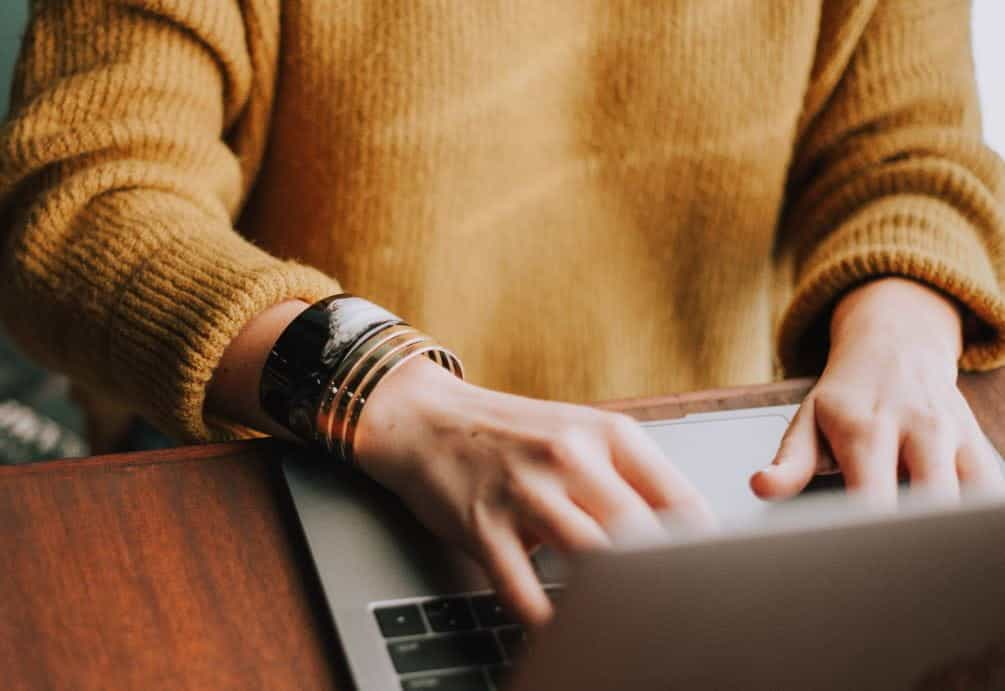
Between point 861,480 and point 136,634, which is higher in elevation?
point 861,480

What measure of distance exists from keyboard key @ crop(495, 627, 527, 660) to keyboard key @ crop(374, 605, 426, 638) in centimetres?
3

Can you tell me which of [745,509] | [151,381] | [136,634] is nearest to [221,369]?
[151,381]

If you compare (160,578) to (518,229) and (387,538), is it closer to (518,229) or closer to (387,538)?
(387,538)

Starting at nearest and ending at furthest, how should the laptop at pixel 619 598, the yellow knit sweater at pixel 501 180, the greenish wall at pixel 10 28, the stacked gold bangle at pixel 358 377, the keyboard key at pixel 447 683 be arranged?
the laptop at pixel 619 598 → the keyboard key at pixel 447 683 → the stacked gold bangle at pixel 358 377 → the yellow knit sweater at pixel 501 180 → the greenish wall at pixel 10 28

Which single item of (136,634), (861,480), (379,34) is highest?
(379,34)

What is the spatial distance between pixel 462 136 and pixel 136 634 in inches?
17.3

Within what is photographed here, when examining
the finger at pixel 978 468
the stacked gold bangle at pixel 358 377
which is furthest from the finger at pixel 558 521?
the finger at pixel 978 468

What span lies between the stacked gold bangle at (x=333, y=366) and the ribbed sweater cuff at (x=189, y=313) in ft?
0.09

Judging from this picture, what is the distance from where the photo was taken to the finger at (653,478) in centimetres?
43

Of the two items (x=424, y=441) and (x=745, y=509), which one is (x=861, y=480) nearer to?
(x=745, y=509)

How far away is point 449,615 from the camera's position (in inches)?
16.1

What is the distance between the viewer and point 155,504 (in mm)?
459

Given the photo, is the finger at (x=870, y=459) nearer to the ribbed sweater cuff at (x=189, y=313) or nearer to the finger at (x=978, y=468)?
the finger at (x=978, y=468)

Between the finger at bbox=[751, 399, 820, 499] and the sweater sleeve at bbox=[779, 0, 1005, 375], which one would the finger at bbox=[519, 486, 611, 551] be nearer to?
the finger at bbox=[751, 399, 820, 499]
